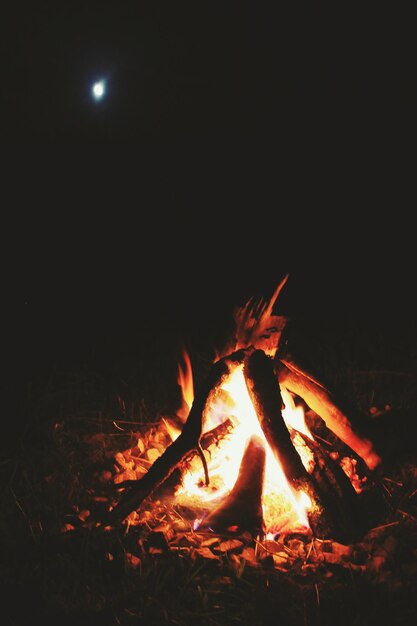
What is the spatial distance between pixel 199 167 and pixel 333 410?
5.59m

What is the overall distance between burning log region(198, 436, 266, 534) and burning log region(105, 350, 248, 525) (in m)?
0.17

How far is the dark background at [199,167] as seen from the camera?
220 inches

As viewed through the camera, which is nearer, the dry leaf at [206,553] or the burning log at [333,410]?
the dry leaf at [206,553]

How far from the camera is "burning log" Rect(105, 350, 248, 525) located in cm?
258

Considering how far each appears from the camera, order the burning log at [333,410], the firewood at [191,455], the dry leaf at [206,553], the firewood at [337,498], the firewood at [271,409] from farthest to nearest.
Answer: the burning log at [333,410] → the firewood at [191,455] → the firewood at [271,409] → the firewood at [337,498] → the dry leaf at [206,553]

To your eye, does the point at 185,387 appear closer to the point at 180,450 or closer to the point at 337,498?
the point at 180,450

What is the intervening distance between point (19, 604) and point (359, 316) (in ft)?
12.2

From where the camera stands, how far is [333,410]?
2912mm

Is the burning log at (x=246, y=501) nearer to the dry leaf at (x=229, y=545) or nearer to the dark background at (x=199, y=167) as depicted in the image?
the dry leaf at (x=229, y=545)

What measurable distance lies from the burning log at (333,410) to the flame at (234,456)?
0.12 metres

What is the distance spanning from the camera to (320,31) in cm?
1008

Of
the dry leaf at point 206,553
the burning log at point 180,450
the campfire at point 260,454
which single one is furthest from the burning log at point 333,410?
the dry leaf at point 206,553

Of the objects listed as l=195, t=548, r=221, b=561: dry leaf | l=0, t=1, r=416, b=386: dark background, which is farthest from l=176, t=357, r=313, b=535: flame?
l=0, t=1, r=416, b=386: dark background

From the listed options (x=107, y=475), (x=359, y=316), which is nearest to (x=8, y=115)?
(x=359, y=316)
